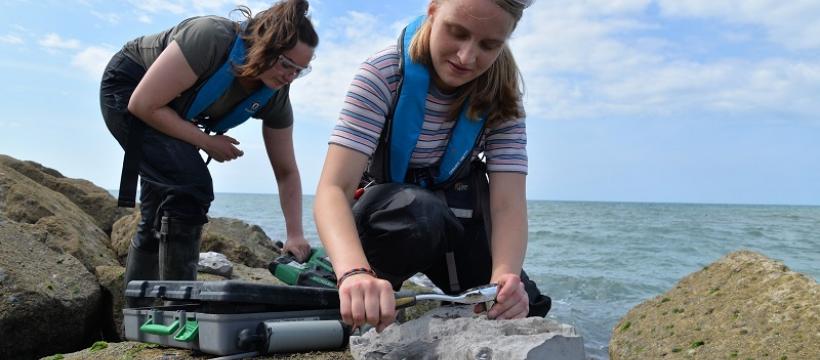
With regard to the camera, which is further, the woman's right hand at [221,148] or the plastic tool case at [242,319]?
the woman's right hand at [221,148]

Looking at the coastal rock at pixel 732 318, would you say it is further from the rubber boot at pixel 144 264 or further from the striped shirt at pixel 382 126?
the rubber boot at pixel 144 264

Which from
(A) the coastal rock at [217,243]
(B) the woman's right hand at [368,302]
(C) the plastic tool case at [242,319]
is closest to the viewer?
(B) the woman's right hand at [368,302]

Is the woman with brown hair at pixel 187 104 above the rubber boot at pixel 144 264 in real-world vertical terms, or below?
above

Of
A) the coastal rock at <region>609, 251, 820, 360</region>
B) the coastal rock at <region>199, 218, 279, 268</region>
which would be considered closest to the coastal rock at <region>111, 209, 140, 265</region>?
the coastal rock at <region>199, 218, 279, 268</region>

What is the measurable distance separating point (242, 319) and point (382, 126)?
2.68ft

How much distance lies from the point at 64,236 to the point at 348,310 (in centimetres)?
396

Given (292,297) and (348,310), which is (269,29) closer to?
(292,297)

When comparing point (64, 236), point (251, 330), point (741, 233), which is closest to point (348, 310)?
point (251, 330)

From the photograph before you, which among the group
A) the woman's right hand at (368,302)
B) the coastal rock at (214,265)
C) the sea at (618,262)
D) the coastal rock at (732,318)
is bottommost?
the sea at (618,262)

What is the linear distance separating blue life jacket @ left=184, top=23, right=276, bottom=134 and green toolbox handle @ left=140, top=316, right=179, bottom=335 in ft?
4.41

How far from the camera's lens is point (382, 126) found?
2561 millimetres

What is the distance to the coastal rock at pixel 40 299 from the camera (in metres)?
3.49

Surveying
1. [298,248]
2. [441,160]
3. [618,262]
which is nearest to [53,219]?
[298,248]

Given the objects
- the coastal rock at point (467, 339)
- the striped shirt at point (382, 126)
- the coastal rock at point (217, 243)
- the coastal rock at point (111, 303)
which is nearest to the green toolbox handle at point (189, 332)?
the coastal rock at point (467, 339)
